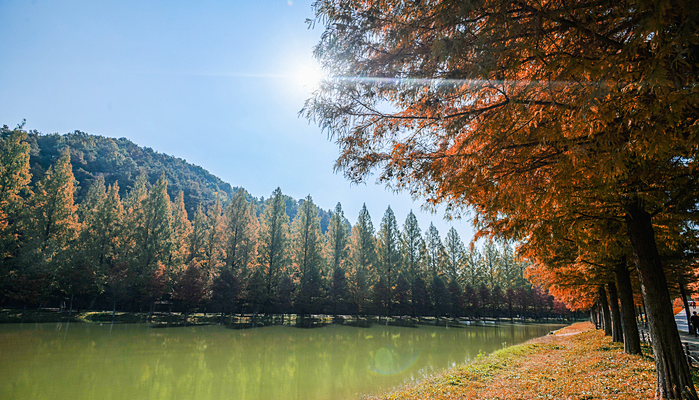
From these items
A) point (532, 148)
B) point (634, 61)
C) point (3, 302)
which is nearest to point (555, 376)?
point (532, 148)

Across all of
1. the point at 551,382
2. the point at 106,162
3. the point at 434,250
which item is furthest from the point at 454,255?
the point at 106,162

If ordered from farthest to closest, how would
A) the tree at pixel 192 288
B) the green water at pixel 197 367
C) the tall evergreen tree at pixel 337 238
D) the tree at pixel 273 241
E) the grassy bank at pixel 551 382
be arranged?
the tall evergreen tree at pixel 337 238 → the tree at pixel 273 241 → the tree at pixel 192 288 → the green water at pixel 197 367 → the grassy bank at pixel 551 382

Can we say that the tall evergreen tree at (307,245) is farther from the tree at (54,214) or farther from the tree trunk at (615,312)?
the tree trunk at (615,312)

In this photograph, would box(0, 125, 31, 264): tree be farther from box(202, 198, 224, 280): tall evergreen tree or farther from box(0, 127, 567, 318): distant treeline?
box(202, 198, 224, 280): tall evergreen tree

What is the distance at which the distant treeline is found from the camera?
84.9 feet

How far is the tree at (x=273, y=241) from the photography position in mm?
36312

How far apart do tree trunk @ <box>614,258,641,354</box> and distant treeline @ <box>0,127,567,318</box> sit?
1242 cm

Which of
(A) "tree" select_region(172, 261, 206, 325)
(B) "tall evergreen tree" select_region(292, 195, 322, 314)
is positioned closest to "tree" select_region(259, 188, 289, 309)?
(B) "tall evergreen tree" select_region(292, 195, 322, 314)

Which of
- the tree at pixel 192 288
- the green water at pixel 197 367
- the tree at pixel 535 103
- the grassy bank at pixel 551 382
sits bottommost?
the green water at pixel 197 367

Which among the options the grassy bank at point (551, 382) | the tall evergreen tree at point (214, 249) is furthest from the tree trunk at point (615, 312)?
Result: the tall evergreen tree at point (214, 249)

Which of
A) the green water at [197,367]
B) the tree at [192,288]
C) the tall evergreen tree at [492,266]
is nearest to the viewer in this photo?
the green water at [197,367]

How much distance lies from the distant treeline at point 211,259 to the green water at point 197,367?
1043 cm

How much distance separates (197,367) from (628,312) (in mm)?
14516

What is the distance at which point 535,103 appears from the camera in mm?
2861
